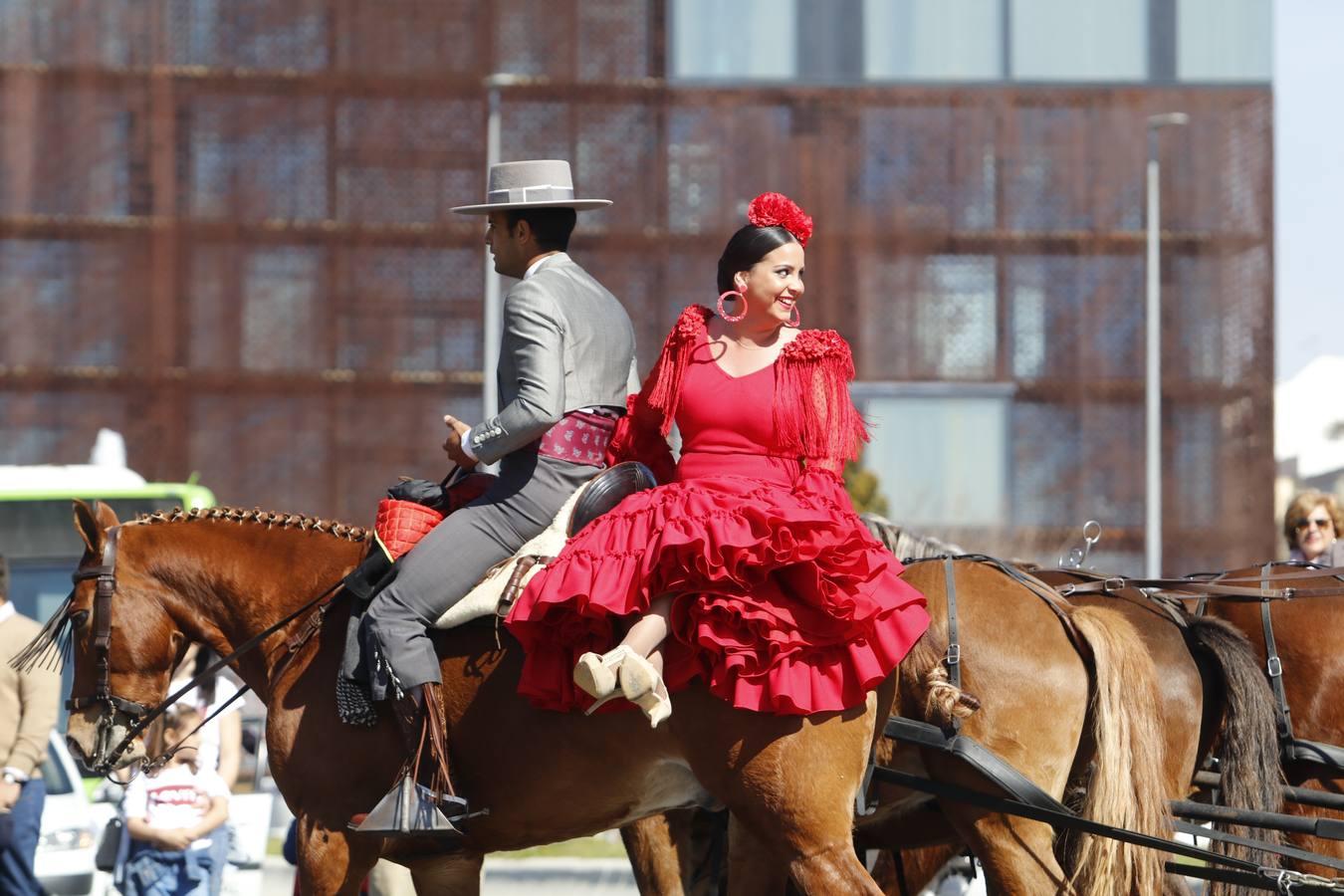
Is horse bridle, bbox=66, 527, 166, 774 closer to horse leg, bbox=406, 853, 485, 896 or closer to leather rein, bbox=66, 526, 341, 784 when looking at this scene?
leather rein, bbox=66, 526, 341, 784

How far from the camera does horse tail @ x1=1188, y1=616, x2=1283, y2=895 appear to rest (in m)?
6.11

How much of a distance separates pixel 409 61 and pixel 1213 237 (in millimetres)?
12340

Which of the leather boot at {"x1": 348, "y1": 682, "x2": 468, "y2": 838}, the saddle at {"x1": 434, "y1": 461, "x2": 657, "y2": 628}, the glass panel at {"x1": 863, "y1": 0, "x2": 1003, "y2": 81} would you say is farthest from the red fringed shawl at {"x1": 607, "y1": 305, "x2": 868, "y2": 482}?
the glass panel at {"x1": 863, "y1": 0, "x2": 1003, "y2": 81}

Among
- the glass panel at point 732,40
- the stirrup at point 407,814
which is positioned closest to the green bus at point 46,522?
the stirrup at point 407,814

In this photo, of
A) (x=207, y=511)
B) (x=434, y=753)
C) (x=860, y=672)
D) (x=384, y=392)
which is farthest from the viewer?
(x=384, y=392)

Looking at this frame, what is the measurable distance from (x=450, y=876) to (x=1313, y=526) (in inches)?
195

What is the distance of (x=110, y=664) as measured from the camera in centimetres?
578

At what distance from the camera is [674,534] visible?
4887mm

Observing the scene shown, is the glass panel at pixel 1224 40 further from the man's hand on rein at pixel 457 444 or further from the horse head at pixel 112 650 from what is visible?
the horse head at pixel 112 650

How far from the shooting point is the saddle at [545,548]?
534 centimetres

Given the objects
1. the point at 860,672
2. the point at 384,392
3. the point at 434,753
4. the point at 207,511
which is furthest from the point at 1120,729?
the point at 384,392

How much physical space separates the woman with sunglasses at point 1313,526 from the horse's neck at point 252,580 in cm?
503

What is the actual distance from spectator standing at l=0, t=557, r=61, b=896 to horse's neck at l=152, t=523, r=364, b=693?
265cm

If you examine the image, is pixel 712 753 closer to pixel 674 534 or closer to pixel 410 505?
pixel 674 534
